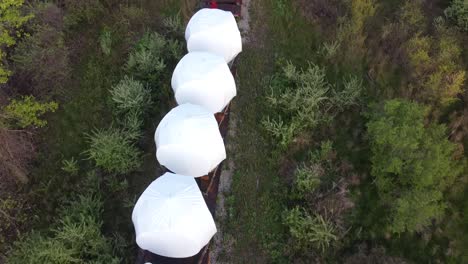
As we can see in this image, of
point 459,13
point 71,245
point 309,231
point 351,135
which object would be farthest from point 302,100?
point 71,245

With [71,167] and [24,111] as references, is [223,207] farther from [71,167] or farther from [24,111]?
[24,111]

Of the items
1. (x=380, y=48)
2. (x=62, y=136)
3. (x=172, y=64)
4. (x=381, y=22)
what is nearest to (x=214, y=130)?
(x=172, y=64)

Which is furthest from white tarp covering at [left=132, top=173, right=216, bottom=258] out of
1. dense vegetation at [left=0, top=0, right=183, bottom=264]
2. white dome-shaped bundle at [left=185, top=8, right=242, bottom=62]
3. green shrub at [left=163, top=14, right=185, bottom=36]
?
green shrub at [left=163, top=14, right=185, bottom=36]

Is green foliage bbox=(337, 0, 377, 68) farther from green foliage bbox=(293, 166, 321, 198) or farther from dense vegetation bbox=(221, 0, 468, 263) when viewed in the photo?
green foliage bbox=(293, 166, 321, 198)

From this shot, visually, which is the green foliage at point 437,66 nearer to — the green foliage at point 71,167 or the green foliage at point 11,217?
the green foliage at point 71,167

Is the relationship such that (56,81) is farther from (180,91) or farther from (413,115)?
(413,115)

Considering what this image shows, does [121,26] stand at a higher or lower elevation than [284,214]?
higher

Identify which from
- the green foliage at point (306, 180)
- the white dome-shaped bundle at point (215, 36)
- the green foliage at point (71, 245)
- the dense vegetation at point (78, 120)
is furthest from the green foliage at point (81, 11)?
the green foliage at point (306, 180)
